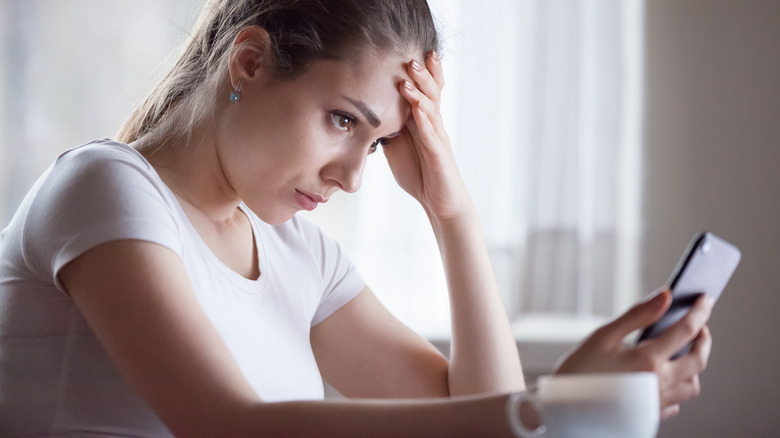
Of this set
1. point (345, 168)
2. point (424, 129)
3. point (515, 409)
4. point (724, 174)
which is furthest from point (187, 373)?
point (724, 174)

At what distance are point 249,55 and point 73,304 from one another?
484mm

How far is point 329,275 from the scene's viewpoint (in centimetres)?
149

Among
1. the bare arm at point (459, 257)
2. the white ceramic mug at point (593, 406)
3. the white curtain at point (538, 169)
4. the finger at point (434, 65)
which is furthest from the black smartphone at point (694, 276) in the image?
the white curtain at point (538, 169)

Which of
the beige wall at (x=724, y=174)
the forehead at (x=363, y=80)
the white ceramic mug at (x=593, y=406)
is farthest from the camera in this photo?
the beige wall at (x=724, y=174)

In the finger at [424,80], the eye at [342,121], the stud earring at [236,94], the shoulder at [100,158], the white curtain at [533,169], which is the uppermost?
the finger at [424,80]

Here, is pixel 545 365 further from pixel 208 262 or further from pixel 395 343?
pixel 208 262

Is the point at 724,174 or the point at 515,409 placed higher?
the point at 515,409

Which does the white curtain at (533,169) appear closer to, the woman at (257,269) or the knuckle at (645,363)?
the woman at (257,269)

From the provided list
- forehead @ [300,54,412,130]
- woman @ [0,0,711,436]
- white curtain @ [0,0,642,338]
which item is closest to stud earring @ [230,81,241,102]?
woman @ [0,0,711,436]

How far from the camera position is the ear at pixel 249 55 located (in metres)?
1.23

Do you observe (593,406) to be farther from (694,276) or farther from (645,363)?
(694,276)

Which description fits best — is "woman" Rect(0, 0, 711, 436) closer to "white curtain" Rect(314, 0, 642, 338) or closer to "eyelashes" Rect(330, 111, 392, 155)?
"eyelashes" Rect(330, 111, 392, 155)

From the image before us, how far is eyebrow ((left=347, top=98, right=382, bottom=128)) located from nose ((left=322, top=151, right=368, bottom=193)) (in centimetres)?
6

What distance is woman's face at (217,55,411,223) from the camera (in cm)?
118
